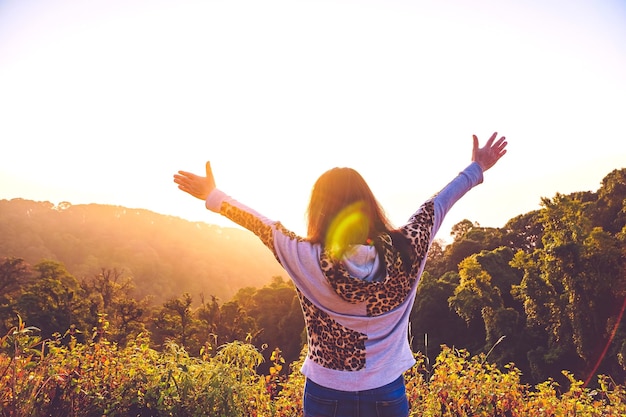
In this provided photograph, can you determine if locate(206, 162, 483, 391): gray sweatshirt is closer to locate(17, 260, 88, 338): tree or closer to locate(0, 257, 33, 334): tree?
locate(17, 260, 88, 338): tree

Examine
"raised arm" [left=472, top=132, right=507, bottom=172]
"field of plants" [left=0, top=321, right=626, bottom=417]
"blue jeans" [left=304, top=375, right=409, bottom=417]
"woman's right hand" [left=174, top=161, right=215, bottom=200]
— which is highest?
"raised arm" [left=472, top=132, right=507, bottom=172]

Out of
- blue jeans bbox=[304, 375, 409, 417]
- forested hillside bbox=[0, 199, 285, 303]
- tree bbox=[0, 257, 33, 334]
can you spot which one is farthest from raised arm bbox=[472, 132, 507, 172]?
forested hillside bbox=[0, 199, 285, 303]

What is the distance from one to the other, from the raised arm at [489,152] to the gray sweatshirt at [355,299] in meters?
0.46

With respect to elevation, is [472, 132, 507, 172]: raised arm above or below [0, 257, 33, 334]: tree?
above

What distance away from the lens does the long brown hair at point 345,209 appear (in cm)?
139

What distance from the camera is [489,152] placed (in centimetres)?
186

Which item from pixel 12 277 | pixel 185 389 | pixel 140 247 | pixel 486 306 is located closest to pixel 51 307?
pixel 12 277

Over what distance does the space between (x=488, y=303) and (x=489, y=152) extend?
77.3 feet

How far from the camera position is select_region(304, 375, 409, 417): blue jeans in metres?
1.42

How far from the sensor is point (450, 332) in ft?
85.3

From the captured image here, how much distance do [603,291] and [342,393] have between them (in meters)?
21.3

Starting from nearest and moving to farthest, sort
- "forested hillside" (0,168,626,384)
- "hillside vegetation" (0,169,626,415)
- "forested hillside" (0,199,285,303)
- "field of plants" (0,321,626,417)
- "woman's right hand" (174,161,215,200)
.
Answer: "woman's right hand" (174,161,215,200) < "field of plants" (0,321,626,417) < "hillside vegetation" (0,169,626,415) < "forested hillside" (0,168,626,384) < "forested hillside" (0,199,285,303)

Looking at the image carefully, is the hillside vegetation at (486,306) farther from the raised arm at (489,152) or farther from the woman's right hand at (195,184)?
the woman's right hand at (195,184)

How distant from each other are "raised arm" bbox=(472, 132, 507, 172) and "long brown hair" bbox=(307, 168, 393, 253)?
614 millimetres
